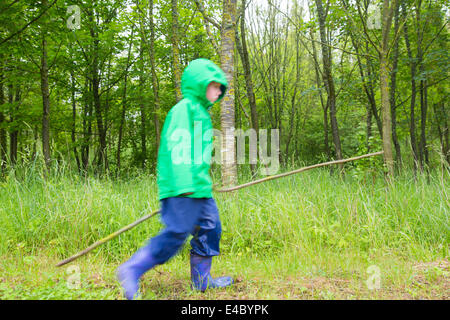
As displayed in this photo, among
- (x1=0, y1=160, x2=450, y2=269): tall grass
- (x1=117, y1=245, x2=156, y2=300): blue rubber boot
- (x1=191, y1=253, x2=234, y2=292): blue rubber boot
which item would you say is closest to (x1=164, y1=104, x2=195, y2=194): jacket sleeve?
(x1=117, y1=245, x2=156, y2=300): blue rubber boot

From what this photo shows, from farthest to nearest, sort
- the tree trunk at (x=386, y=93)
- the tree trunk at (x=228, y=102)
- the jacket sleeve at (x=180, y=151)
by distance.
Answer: the tree trunk at (x=386, y=93) → the tree trunk at (x=228, y=102) → the jacket sleeve at (x=180, y=151)

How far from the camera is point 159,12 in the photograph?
9539 millimetres

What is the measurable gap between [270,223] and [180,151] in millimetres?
2150

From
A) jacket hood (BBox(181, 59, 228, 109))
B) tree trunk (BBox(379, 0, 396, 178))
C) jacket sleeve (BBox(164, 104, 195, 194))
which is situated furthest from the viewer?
tree trunk (BBox(379, 0, 396, 178))

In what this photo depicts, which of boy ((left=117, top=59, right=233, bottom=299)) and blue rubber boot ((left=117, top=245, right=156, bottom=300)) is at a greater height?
boy ((left=117, top=59, right=233, bottom=299))

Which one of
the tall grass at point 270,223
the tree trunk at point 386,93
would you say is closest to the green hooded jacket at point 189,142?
the tall grass at point 270,223

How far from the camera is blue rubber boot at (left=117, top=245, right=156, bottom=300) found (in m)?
2.11

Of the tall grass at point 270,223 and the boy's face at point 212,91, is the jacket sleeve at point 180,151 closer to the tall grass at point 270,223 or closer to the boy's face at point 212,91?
the boy's face at point 212,91

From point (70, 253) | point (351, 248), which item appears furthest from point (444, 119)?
point (70, 253)

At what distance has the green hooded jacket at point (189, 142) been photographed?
2121mm

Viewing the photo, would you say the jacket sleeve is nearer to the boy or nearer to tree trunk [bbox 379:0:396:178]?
the boy

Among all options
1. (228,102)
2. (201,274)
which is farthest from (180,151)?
(228,102)

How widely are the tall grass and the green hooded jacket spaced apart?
4.90 ft

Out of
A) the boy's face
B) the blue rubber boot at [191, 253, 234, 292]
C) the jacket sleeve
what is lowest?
the blue rubber boot at [191, 253, 234, 292]
